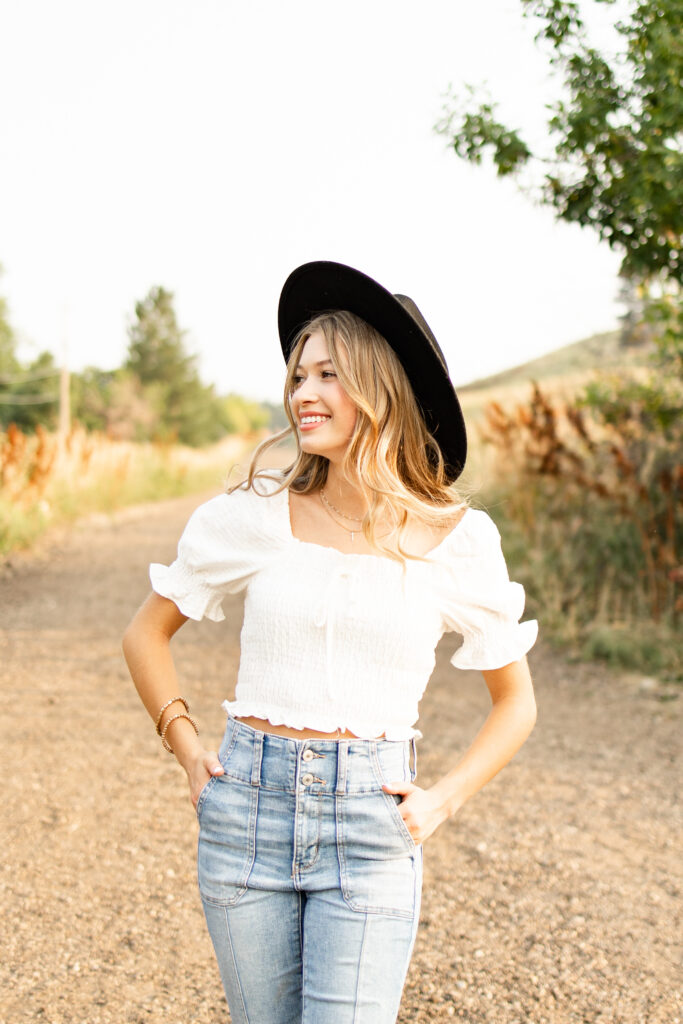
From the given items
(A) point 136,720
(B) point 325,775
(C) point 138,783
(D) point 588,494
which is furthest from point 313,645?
(D) point 588,494

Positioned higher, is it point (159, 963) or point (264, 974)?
point (264, 974)

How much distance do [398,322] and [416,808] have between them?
92 centimetres

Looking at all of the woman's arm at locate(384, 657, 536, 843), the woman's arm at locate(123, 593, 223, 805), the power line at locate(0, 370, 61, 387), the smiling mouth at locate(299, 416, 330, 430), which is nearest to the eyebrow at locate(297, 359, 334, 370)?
the smiling mouth at locate(299, 416, 330, 430)

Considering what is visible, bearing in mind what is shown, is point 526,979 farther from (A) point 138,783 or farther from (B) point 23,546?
(B) point 23,546

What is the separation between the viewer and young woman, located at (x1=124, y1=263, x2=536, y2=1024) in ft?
5.15

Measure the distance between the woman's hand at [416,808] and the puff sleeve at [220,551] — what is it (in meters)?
0.50

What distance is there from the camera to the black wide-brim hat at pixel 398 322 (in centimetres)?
181

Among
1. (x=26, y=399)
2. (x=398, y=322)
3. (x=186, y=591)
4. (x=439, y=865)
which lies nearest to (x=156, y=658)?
(x=186, y=591)

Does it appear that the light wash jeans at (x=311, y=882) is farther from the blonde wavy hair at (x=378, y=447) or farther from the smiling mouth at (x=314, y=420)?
the smiling mouth at (x=314, y=420)

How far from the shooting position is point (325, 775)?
159 cm

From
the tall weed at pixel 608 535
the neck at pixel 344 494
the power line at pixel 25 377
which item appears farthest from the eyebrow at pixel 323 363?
the power line at pixel 25 377

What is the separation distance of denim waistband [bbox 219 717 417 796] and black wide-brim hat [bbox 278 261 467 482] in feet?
2.23

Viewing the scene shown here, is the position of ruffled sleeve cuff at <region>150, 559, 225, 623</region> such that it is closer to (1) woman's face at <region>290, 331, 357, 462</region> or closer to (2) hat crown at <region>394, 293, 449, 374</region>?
(1) woman's face at <region>290, 331, 357, 462</region>

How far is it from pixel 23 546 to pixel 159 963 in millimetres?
8080
